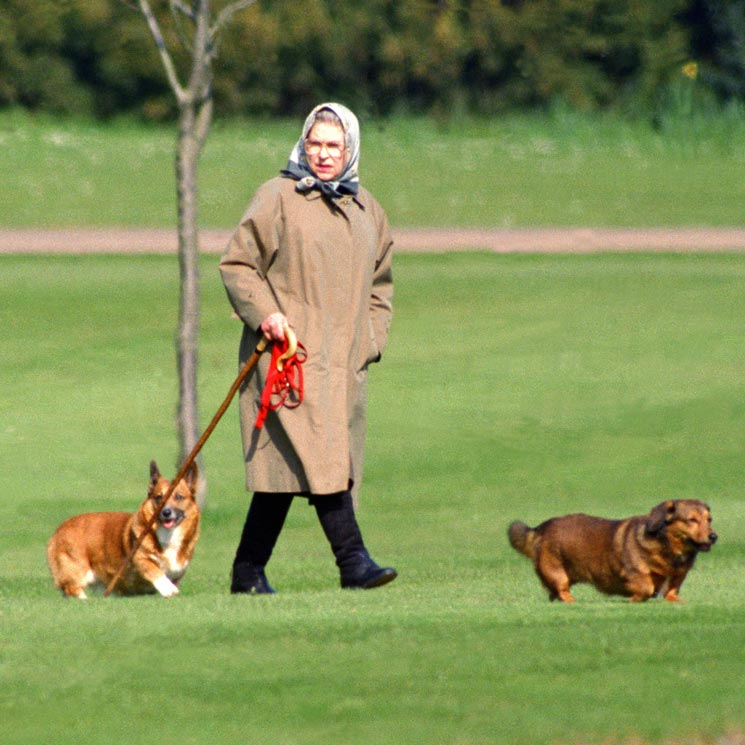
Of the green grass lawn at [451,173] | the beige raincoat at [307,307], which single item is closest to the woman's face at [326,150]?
Result: the beige raincoat at [307,307]

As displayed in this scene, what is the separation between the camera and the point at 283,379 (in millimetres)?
7582

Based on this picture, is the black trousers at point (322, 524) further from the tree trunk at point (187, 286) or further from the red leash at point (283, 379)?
the tree trunk at point (187, 286)

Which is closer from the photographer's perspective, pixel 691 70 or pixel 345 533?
pixel 345 533

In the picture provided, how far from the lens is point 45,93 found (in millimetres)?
47281

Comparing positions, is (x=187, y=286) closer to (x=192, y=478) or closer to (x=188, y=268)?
(x=188, y=268)

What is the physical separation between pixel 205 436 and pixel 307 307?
0.87m

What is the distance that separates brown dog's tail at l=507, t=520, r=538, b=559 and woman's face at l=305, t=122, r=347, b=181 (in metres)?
2.08

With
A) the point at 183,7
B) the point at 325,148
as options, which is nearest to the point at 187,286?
the point at 183,7

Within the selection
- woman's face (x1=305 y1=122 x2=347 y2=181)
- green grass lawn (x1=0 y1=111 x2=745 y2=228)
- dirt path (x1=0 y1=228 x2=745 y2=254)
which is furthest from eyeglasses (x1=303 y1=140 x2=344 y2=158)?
green grass lawn (x1=0 y1=111 x2=745 y2=228)

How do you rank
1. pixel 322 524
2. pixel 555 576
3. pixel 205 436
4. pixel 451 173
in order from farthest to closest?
1. pixel 451 173
2. pixel 555 576
3. pixel 205 436
4. pixel 322 524

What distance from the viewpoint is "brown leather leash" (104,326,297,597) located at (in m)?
7.49

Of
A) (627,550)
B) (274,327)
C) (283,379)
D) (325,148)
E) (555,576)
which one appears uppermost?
(325,148)

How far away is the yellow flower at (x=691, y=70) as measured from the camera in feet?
145

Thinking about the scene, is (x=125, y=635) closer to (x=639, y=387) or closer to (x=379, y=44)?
(x=639, y=387)
